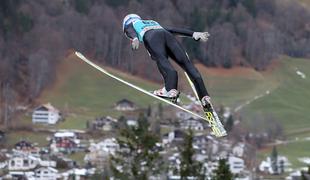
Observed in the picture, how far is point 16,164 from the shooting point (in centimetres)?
6456

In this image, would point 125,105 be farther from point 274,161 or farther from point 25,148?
point 274,161

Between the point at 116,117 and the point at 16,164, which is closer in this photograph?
the point at 16,164

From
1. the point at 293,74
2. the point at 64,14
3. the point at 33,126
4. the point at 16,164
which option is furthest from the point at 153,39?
the point at 64,14

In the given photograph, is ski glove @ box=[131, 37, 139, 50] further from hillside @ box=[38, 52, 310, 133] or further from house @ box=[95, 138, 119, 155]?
hillside @ box=[38, 52, 310, 133]

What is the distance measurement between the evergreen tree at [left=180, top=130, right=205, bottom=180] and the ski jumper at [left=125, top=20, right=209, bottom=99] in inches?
753

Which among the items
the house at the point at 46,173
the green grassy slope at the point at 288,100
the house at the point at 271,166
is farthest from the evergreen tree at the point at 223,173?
the green grassy slope at the point at 288,100

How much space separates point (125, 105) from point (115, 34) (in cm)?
1042

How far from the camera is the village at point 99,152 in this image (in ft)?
201

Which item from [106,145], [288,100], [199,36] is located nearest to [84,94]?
[288,100]

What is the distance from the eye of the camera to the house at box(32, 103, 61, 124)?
275ft

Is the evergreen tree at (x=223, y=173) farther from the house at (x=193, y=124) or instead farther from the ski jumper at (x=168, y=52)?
the house at (x=193, y=124)

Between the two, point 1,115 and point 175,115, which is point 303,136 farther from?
point 1,115

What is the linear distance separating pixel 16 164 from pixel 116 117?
23.5 metres

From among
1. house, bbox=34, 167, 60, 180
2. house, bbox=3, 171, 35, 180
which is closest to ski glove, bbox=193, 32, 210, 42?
house, bbox=3, 171, 35, 180
